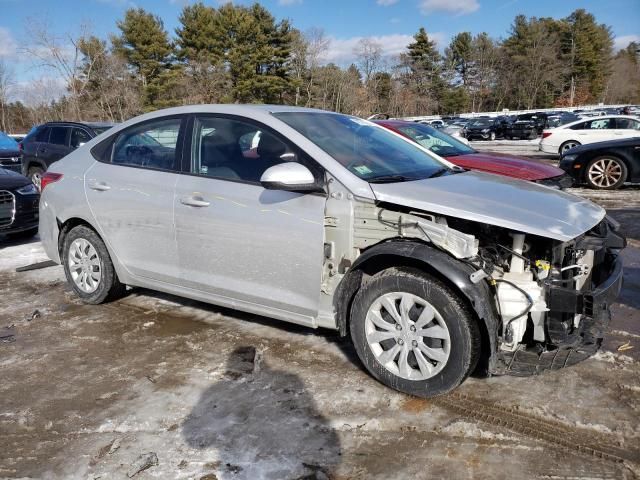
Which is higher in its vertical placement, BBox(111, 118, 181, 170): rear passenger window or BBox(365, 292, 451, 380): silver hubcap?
A: BBox(111, 118, 181, 170): rear passenger window

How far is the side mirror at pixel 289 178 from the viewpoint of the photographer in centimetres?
312

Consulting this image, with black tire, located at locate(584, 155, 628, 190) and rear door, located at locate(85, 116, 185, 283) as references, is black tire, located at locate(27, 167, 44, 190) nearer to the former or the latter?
rear door, located at locate(85, 116, 185, 283)

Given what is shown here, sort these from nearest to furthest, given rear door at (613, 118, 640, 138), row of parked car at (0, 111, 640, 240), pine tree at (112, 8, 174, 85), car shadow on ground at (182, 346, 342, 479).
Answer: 1. car shadow on ground at (182, 346, 342, 479)
2. row of parked car at (0, 111, 640, 240)
3. rear door at (613, 118, 640, 138)
4. pine tree at (112, 8, 174, 85)

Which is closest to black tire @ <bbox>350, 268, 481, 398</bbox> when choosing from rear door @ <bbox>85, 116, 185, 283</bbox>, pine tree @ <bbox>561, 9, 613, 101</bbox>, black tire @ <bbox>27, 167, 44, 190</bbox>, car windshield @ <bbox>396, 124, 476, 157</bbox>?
rear door @ <bbox>85, 116, 185, 283</bbox>

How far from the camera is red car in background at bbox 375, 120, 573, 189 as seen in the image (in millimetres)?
6746

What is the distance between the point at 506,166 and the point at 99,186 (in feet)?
16.4

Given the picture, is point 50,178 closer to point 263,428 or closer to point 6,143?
point 263,428

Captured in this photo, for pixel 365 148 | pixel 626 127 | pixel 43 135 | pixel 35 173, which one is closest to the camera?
pixel 365 148

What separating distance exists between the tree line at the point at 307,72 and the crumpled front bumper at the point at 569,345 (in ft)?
134

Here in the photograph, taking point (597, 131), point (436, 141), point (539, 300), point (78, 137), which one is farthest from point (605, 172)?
point (78, 137)

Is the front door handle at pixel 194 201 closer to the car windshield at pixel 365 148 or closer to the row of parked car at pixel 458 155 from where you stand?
the row of parked car at pixel 458 155

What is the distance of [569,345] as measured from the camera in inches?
113

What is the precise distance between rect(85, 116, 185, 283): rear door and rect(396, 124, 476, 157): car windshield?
14.1 ft

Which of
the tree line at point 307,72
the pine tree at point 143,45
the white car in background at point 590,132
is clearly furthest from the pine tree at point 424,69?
the white car in background at point 590,132
